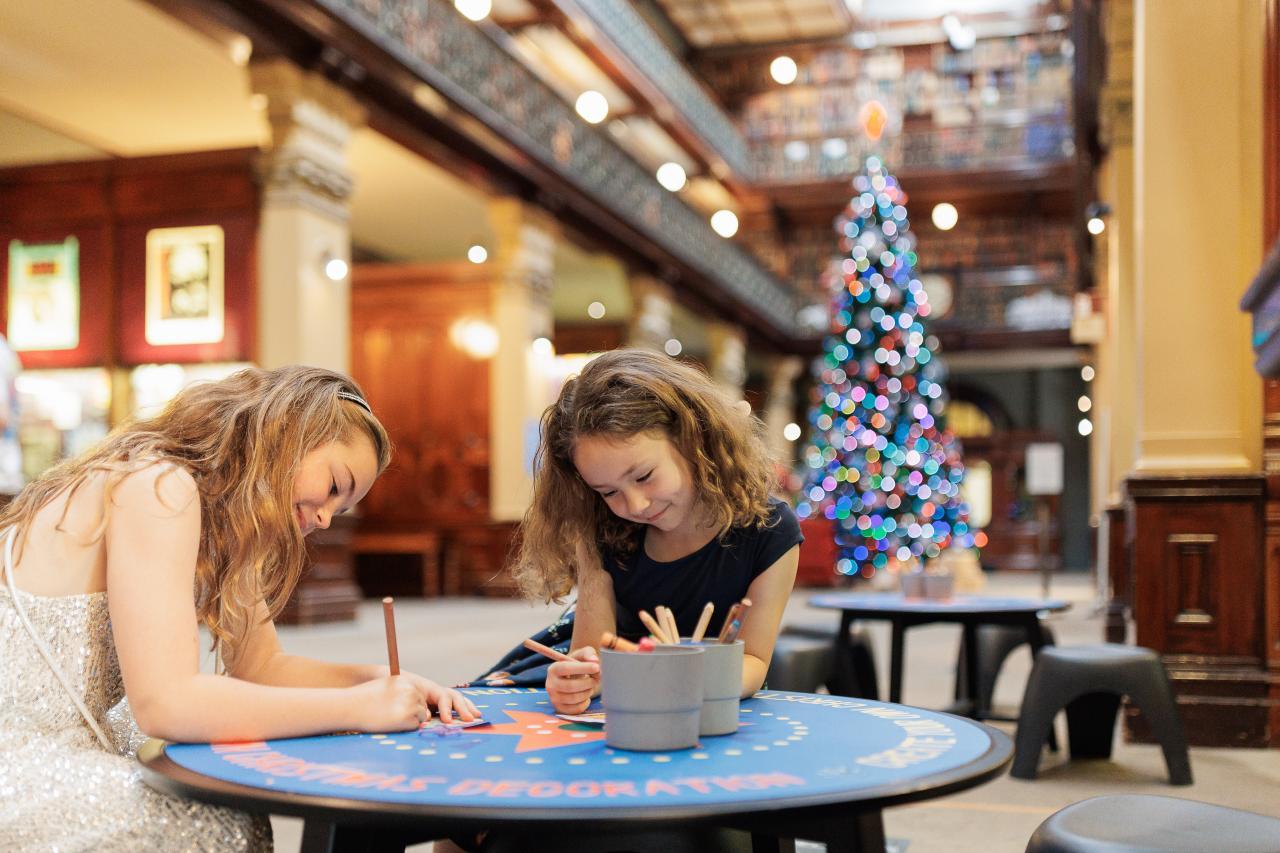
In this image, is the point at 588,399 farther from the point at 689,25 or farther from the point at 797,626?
the point at 689,25

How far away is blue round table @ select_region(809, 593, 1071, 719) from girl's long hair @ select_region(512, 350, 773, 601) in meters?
2.57

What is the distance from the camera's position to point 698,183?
22.2 meters

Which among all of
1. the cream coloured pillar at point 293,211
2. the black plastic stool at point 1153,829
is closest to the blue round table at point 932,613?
the black plastic stool at point 1153,829

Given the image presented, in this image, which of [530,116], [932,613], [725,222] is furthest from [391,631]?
[725,222]

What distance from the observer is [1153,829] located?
1609 millimetres

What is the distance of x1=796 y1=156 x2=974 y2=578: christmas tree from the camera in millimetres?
17141

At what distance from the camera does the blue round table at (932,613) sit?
4.69 metres

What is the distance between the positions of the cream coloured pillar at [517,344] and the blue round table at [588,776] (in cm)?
1100

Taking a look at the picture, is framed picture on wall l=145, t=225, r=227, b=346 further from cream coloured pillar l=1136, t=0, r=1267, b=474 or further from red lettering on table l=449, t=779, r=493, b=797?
red lettering on table l=449, t=779, r=493, b=797

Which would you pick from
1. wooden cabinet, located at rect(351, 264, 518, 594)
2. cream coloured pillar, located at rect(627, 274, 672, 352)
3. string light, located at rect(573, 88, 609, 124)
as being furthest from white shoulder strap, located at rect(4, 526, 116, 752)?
cream coloured pillar, located at rect(627, 274, 672, 352)

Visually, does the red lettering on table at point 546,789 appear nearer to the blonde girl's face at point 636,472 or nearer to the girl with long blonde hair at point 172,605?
the girl with long blonde hair at point 172,605

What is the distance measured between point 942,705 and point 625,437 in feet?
13.9

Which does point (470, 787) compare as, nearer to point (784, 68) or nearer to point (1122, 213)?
point (1122, 213)

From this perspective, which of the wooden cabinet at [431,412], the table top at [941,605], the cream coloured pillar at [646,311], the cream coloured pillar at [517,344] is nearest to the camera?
the table top at [941,605]
